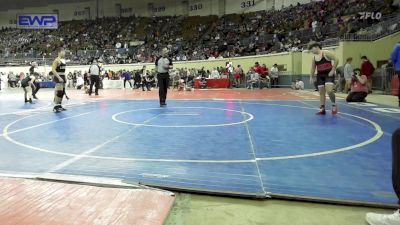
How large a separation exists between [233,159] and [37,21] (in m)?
31.3

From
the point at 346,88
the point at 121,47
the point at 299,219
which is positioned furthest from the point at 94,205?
the point at 121,47

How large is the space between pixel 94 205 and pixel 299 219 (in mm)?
1514

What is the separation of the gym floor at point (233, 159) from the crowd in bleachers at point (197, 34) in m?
14.9

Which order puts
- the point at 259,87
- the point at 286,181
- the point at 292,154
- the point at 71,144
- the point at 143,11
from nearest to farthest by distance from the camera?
1. the point at 286,181
2. the point at 292,154
3. the point at 71,144
4. the point at 259,87
5. the point at 143,11

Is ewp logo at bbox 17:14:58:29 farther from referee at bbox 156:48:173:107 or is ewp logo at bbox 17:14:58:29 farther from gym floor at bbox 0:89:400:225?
gym floor at bbox 0:89:400:225

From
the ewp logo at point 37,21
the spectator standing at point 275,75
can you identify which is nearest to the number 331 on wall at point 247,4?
the spectator standing at point 275,75

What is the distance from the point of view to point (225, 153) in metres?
4.24

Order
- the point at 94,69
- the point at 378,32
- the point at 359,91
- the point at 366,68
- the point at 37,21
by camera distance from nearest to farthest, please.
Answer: the point at 359,91 → the point at 366,68 → the point at 94,69 → the point at 378,32 → the point at 37,21

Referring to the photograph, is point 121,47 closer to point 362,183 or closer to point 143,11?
point 143,11

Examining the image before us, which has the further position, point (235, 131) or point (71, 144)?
point (235, 131)

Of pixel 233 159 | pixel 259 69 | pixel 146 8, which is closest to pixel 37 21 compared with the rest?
pixel 146 8

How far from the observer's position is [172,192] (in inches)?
115

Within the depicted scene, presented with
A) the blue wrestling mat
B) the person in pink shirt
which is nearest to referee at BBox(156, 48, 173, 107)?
the blue wrestling mat

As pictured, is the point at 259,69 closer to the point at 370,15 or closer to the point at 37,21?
the point at 370,15
